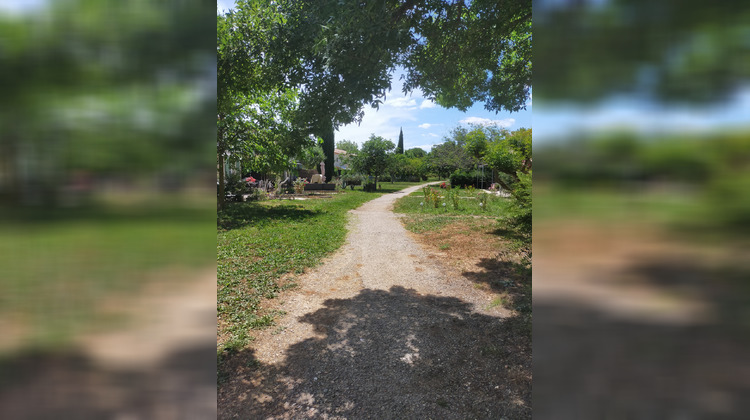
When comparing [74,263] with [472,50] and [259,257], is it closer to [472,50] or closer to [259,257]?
[472,50]

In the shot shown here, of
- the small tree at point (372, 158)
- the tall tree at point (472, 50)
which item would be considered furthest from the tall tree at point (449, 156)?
the tall tree at point (472, 50)

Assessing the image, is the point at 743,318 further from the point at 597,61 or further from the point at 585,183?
the point at 597,61

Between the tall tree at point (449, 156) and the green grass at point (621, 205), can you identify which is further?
the tall tree at point (449, 156)

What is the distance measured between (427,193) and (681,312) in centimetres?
1713

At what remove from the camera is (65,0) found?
87cm

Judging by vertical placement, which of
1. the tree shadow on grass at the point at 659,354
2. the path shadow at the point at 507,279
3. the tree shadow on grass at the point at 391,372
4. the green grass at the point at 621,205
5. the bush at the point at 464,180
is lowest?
the tree shadow on grass at the point at 391,372

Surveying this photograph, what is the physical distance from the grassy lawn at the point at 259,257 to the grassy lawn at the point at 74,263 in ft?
9.58

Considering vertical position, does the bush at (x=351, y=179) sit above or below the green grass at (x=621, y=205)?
above

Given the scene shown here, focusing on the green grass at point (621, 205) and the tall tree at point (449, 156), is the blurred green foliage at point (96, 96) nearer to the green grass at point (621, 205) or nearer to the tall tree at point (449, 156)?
the green grass at point (621, 205)

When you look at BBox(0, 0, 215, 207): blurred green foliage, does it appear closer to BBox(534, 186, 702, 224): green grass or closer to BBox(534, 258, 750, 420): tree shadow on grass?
BBox(534, 186, 702, 224): green grass

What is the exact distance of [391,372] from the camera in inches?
123

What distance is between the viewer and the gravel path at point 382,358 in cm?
266

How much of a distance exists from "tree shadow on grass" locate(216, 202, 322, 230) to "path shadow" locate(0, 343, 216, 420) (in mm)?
10129

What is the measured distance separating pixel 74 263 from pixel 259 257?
21.3ft
